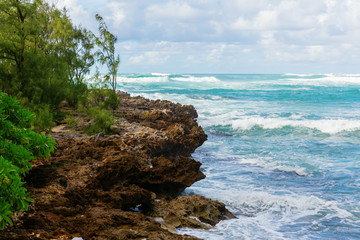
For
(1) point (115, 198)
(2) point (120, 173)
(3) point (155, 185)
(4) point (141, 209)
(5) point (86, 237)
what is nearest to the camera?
(5) point (86, 237)

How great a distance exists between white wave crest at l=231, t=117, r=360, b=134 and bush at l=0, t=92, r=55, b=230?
62.6ft

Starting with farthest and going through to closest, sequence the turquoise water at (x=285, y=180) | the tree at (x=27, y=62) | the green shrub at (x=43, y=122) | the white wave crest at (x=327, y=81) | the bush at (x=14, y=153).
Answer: the white wave crest at (x=327, y=81) → the tree at (x=27, y=62) → the green shrub at (x=43, y=122) → the turquoise water at (x=285, y=180) → the bush at (x=14, y=153)

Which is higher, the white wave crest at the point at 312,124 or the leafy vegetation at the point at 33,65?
the leafy vegetation at the point at 33,65

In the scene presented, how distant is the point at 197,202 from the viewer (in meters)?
7.45

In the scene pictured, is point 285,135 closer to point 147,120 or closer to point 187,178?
point 147,120

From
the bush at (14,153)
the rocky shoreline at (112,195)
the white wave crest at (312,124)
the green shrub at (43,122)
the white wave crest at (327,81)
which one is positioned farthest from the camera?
the white wave crest at (327,81)

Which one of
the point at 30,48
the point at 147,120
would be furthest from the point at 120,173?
the point at 30,48

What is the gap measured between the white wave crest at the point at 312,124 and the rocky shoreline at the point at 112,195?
13658mm

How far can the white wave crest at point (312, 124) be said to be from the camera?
21625 mm

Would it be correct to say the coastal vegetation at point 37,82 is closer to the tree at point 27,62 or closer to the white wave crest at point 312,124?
the tree at point 27,62

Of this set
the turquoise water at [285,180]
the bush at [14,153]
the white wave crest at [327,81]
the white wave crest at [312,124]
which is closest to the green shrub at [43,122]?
the turquoise water at [285,180]

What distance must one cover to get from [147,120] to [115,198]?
8.42 m

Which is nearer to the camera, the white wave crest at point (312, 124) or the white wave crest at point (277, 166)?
the white wave crest at point (277, 166)

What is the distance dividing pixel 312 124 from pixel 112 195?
1896 centimetres
